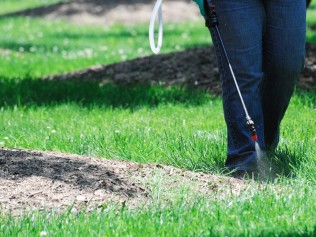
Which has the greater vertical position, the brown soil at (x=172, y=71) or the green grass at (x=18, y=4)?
the brown soil at (x=172, y=71)

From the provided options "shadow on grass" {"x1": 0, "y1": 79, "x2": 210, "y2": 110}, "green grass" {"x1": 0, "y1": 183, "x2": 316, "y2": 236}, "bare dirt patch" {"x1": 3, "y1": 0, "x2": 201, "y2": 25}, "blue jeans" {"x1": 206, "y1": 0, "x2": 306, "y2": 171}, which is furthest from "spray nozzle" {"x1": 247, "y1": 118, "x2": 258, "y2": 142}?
"bare dirt patch" {"x1": 3, "y1": 0, "x2": 201, "y2": 25}

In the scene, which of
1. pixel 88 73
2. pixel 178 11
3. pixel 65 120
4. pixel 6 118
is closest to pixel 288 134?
pixel 65 120

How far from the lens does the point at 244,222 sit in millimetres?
4148

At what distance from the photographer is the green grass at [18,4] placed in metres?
21.6

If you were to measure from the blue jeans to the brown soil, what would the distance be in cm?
326

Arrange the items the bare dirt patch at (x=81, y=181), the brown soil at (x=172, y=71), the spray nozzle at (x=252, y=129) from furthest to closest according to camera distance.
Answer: the brown soil at (x=172, y=71)
the spray nozzle at (x=252, y=129)
the bare dirt patch at (x=81, y=181)

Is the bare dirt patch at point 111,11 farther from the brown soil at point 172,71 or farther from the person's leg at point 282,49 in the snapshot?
the person's leg at point 282,49

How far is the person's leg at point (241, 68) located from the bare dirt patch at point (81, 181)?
0.92 ft

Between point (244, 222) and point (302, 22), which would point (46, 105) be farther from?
point (244, 222)

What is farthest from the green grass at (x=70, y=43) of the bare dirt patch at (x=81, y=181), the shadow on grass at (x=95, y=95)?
the bare dirt patch at (x=81, y=181)

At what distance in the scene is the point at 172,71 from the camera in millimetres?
9555

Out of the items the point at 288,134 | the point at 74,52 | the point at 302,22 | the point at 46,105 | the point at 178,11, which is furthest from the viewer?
the point at 178,11

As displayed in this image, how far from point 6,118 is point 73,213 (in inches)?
119

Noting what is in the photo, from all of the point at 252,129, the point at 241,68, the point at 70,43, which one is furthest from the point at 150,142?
the point at 70,43
